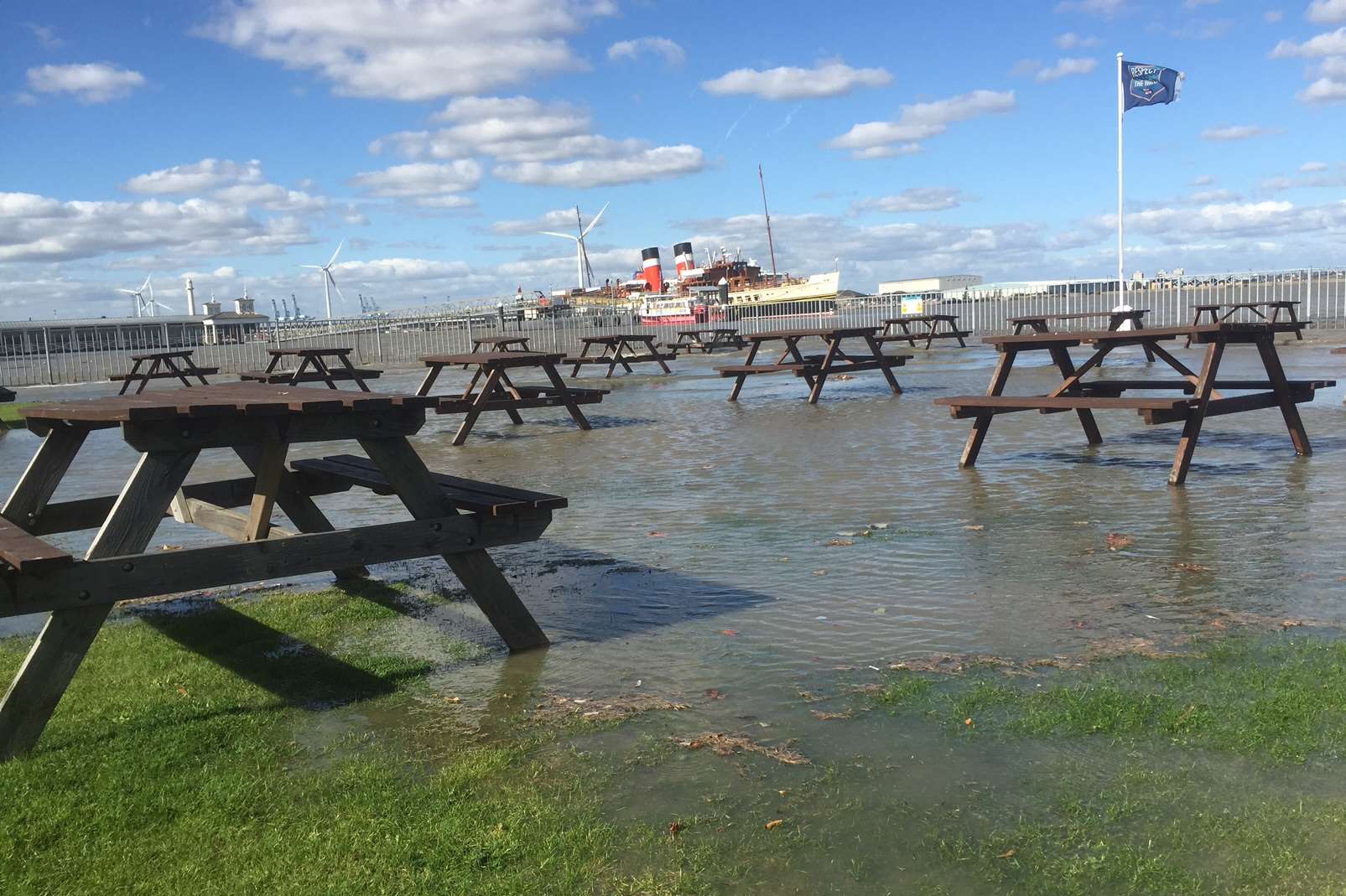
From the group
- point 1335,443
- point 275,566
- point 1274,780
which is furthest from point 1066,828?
point 1335,443

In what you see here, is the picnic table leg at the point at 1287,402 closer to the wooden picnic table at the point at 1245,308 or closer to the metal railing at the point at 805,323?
the wooden picnic table at the point at 1245,308

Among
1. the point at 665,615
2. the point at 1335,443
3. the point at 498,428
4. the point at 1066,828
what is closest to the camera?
the point at 1066,828

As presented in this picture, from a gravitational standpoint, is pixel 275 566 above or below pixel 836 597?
above

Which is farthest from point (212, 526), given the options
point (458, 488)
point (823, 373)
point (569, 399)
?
point (823, 373)

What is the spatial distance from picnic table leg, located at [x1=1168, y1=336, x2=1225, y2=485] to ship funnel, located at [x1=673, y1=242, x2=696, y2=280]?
86.9 metres

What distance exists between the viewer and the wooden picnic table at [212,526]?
3799 mm

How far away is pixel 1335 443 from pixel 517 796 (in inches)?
358

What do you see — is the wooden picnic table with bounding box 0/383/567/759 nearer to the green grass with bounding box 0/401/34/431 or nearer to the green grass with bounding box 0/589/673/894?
the green grass with bounding box 0/589/673/894

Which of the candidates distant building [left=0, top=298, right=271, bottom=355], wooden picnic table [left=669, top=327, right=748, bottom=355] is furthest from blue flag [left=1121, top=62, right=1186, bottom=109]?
distant building [left=0, top=298, right=271, bottom=355]

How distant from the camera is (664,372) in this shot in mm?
27281

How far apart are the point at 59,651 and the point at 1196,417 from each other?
7.47m

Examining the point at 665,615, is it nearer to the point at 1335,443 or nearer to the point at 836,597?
the point at 836,597

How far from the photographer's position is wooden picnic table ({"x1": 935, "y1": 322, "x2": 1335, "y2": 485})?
26.9 feet

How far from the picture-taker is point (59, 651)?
3.82 meters
